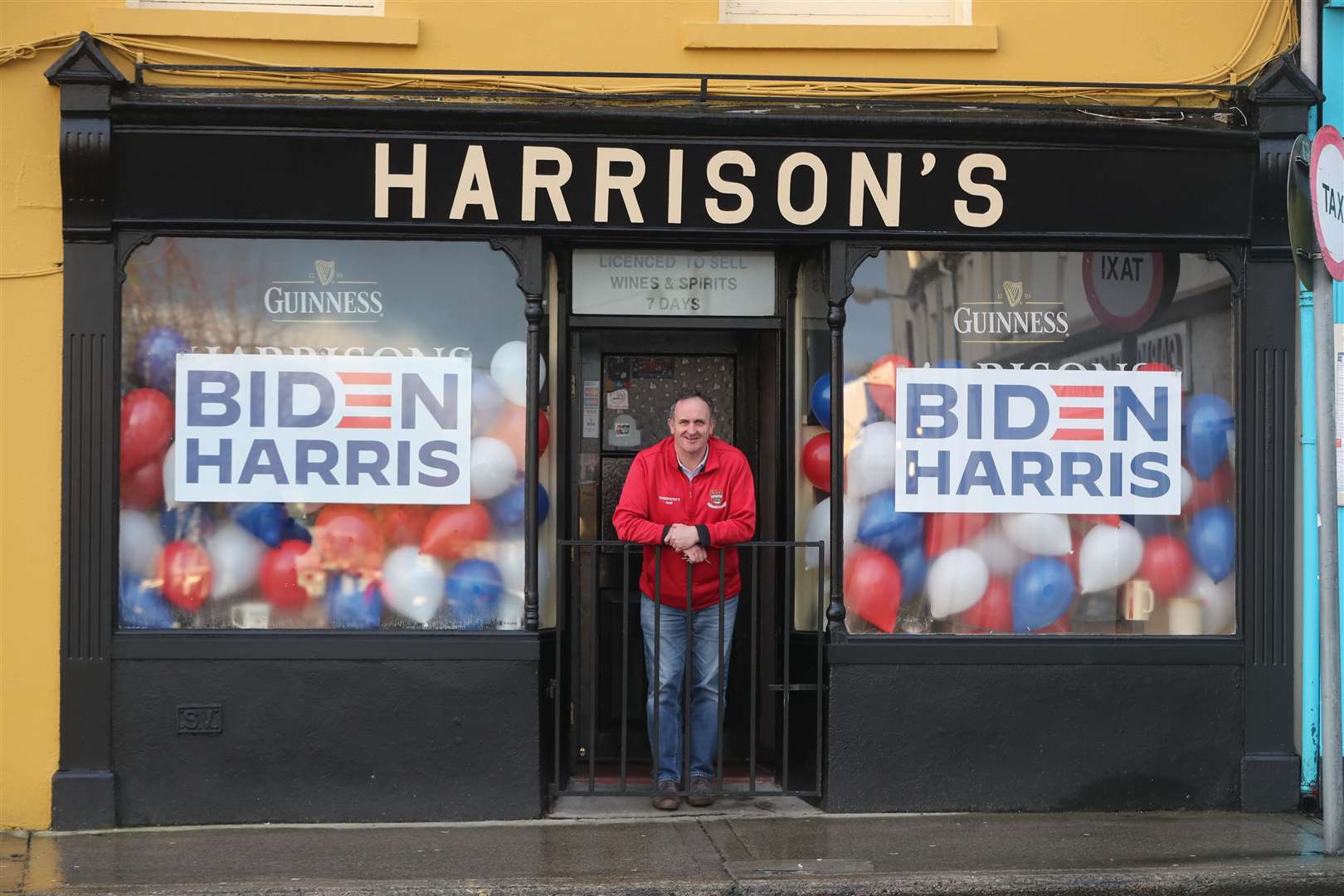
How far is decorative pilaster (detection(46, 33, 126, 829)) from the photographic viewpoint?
663cm

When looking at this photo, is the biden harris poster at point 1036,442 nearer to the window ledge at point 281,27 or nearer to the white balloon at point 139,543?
the window ledge at point 281,27

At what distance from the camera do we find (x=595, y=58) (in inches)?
274

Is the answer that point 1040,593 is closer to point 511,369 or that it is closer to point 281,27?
point 511,369

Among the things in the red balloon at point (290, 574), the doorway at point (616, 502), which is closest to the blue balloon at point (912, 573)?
the doorway at point (616, 502)

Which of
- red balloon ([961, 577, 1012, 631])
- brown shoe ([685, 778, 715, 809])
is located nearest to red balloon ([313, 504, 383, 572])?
brown shoe ([685, 778, 715, 809])

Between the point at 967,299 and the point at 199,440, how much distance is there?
12.8 feet

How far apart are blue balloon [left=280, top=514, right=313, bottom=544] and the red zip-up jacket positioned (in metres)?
1.53

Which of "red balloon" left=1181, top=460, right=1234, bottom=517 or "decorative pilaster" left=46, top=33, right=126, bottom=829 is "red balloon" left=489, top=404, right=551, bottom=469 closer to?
"decorative pilaster" left=46, top=33, right=126, bottom=829

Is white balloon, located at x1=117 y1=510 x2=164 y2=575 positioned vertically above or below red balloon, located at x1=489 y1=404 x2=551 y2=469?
below

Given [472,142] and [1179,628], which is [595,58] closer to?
[472,142]

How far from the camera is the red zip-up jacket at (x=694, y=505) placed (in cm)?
699

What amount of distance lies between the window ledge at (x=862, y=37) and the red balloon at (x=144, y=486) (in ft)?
11.0

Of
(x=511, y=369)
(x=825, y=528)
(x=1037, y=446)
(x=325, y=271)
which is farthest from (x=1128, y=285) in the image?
(x=325, y=271)

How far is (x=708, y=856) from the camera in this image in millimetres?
6160
